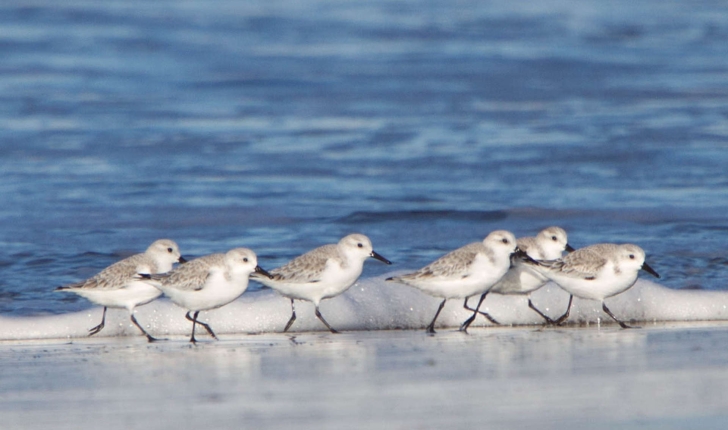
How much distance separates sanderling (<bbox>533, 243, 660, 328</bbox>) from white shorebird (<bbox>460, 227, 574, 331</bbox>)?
0.58ft

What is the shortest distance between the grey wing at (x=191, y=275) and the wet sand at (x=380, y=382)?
33 centimetres

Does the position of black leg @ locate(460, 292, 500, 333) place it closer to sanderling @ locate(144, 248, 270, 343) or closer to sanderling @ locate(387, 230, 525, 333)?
sanderling @ locate(387, 230, 525, 333)

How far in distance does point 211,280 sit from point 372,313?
118cm

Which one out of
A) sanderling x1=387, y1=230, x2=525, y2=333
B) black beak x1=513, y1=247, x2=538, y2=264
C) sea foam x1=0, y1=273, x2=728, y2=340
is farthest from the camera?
sea foam x1=0, y1=273, x2=728, y2=340

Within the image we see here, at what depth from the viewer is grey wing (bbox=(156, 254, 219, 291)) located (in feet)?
20.3

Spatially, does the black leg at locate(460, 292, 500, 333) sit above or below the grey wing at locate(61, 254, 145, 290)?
below

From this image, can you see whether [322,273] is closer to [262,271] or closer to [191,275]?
[262,271]

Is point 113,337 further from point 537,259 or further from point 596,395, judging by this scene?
point 596,395

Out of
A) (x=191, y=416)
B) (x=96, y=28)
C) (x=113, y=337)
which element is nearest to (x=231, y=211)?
(x=113, y=337)

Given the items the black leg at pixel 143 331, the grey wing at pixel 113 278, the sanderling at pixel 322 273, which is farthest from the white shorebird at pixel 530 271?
the grey wing at pixel 113 278

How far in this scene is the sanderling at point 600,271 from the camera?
21.0 feet

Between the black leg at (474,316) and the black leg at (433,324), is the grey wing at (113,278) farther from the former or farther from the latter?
the black leg at (474,316)

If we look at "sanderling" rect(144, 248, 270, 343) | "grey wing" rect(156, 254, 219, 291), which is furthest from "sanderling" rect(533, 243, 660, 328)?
"grey wing" rect(156, 254, 219, 291)

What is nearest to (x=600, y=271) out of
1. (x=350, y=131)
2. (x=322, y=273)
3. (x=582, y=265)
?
(x=582, y=265)
